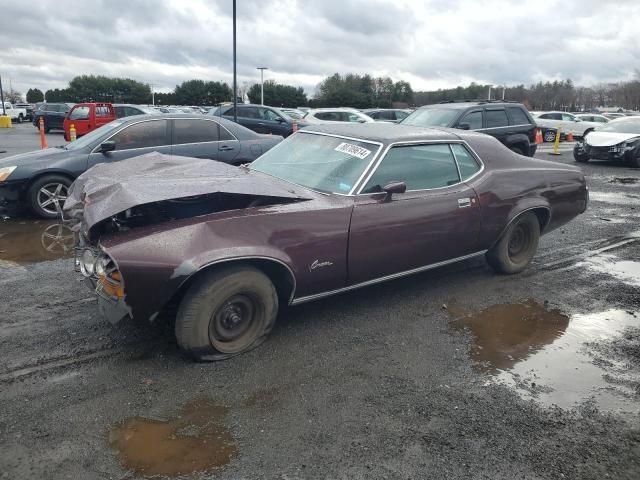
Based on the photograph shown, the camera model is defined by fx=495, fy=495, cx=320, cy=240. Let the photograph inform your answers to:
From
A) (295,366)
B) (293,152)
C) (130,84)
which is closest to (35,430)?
(295,366)

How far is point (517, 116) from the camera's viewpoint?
11609 millimetres

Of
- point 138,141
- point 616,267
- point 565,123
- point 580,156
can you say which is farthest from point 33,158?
point 565,123

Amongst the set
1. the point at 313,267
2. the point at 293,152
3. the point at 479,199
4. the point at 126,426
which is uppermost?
the point at 293,152

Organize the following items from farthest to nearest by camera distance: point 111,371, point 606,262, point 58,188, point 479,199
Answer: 1. point 58,188
2. point 606,262
3. point 479,199
4. point 111,371

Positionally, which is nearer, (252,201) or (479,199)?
(252,201)

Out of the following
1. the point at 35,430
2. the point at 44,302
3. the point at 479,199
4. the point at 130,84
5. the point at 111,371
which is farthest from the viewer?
the point at 130,84

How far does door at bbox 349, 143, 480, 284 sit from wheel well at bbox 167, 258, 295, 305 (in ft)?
1.70

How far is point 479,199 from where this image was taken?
4.47 m

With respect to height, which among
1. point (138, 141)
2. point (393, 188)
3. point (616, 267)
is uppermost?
point (138, 141)

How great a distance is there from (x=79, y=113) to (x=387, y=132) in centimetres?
1750

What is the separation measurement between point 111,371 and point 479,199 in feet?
10.8

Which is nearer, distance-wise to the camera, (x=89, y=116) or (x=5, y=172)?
(x=5, y=172)

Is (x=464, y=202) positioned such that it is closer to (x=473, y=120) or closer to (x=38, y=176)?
(x=38, y=176)

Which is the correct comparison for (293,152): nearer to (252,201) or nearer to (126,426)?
(252,201)
